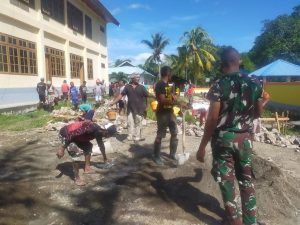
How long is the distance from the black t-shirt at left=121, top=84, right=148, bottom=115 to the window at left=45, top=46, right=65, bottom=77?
1185 cm

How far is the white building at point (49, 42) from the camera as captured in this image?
1546cm

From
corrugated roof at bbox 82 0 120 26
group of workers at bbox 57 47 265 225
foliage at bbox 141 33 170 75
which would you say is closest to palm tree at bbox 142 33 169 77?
foliage at bbox 141 33 170 75

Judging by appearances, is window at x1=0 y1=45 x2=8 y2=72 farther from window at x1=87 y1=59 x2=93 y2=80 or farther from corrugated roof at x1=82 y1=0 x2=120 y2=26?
window at x1=87 y1=59 x2=93 y2=80

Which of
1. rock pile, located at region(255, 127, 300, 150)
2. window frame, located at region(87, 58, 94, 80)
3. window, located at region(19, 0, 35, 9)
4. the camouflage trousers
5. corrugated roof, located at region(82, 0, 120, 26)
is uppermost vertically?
corrugated roof, located at region(82, 0, 120, 26)

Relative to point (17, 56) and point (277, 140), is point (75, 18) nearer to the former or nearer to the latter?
point (17, 56)

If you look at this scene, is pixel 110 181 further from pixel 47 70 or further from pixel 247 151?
pixel 47 70

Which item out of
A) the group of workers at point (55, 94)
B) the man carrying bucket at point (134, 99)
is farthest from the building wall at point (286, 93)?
the man carrying bucket at point (134, 99)

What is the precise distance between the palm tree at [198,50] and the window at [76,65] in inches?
981

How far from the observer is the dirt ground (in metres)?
4.55

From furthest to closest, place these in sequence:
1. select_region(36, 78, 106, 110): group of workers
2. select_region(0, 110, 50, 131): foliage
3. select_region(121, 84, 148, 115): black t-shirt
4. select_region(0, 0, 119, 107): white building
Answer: select_region(36, 78, 106, 110): group of workers, select_region(0, 0, 119, 107): white building, select_region(0, 110, 50, 131): foliage, select_region(121, 84, 148, 115): black t-shirt

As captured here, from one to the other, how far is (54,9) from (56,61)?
2.84 meters

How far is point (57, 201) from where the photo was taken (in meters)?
5.13

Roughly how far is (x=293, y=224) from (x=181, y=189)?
1614mm

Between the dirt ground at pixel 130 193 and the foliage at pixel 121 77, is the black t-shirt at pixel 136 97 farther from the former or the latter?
the foliage at pixel 121 77
